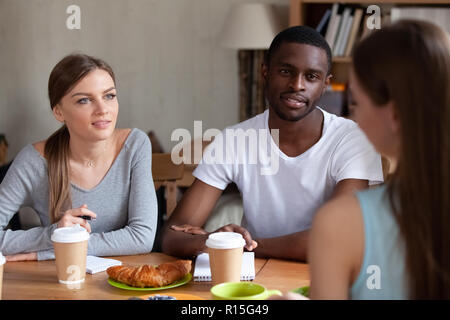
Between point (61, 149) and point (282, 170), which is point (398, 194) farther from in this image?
point (61, 149)

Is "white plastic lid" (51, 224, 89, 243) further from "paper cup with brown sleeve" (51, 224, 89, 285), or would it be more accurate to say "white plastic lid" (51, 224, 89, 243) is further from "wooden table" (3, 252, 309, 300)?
"wooden table" (3, 252, 309, 300)

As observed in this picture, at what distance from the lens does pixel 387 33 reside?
851mm

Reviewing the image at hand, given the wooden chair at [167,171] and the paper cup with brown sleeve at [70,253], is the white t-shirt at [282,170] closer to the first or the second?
the wooden chair at [167,171]

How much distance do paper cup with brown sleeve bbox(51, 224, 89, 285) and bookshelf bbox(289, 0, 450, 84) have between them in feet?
6.92

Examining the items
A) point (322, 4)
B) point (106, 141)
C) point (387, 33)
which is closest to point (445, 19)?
point (322, 4)

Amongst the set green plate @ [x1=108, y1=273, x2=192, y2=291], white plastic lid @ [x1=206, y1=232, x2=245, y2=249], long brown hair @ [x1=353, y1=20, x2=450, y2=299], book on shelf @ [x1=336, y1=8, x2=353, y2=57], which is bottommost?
green plate @ [x1=108, y1=273, x2=192, y2=291]

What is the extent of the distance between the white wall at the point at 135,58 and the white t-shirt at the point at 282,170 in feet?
6.51

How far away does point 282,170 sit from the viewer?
193cm

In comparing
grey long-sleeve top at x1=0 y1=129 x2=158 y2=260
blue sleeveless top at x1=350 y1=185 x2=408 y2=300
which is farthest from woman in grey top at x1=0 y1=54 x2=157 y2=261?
blue sleeveless top at x1=350 y1=185 x2=408 y2=300

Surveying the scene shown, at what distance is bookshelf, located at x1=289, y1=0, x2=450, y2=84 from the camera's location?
336 centimetres

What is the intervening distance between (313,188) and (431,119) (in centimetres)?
110

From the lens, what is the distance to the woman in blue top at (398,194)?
81cm

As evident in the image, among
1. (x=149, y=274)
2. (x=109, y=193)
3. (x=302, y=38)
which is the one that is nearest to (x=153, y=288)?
(x=149, y=274)
